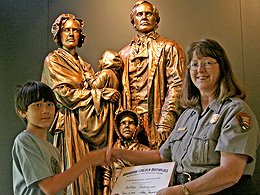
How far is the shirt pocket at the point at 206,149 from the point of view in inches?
74.4

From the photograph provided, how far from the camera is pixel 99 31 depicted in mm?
4727

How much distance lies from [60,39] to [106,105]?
0.70 m

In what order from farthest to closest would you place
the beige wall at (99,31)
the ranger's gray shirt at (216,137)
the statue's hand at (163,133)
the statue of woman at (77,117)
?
1. the beige wall at (99,31)
2. the statue of woman at (77,117)
3. the statue's hand at (163,133)
4. the ranger's gray shirt at (216,137)

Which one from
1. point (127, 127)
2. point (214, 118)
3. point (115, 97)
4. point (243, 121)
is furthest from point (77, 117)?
point (243, 121)

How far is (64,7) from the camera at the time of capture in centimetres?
482

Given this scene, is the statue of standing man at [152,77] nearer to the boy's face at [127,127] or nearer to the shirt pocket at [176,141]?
the boy's face at [127,127]

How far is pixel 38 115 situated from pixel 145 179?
0.54m

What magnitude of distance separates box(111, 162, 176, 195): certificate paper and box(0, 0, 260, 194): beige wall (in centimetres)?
242

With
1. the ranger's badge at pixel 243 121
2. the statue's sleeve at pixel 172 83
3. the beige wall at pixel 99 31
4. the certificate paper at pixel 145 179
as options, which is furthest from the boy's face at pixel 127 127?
the ranger's badge at pixel 243 121

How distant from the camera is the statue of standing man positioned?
3531 mm

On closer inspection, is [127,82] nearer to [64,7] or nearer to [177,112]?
[177,112]

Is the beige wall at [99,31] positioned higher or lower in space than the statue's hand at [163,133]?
higher

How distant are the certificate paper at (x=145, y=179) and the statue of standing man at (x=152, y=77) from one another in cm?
139

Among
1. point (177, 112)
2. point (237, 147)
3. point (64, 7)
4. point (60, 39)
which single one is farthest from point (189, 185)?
point (64, 7)
